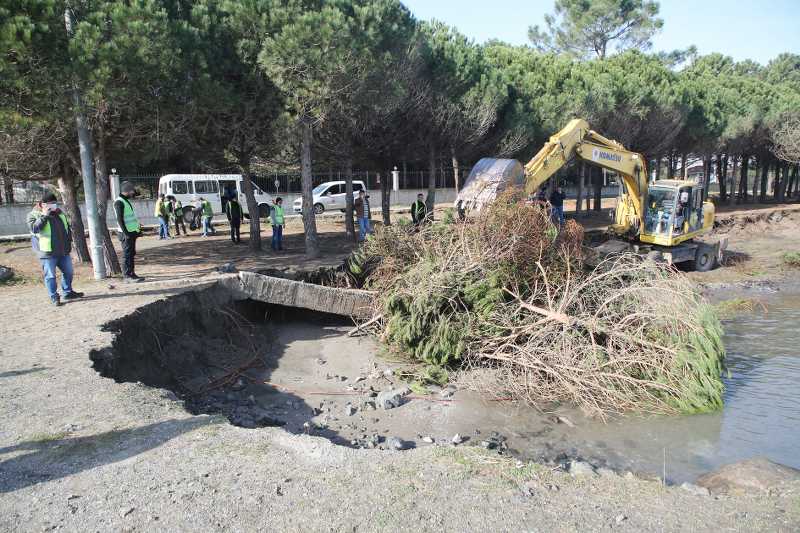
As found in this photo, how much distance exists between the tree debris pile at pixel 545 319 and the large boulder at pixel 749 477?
168cm

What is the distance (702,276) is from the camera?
1606 centimetres

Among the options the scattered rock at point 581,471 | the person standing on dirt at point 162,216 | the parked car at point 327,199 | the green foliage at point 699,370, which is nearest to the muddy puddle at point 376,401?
the green foliage at point 699,370

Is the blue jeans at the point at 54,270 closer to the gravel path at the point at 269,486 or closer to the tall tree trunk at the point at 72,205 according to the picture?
the gravel path at the point at 269,486

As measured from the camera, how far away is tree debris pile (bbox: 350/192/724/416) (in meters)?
7.09

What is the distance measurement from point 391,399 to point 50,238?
538cm

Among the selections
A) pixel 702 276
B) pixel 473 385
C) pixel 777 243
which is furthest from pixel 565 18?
pixel 473 385

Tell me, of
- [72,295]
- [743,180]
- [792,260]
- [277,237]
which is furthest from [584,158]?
[743,180]

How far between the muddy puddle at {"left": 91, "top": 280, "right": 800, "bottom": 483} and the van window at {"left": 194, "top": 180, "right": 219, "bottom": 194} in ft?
49.8

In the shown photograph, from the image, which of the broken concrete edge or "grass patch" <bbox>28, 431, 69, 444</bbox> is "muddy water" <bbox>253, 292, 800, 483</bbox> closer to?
the broken concrete edge

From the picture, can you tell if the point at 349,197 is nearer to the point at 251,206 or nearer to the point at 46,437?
the point at 251,206

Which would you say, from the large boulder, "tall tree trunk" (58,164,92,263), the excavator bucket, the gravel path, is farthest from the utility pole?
the large boulder

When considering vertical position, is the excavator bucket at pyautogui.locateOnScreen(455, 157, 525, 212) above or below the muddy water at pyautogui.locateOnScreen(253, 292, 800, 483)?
above

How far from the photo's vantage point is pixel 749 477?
4.91m

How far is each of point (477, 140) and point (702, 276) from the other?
8.24 meters
